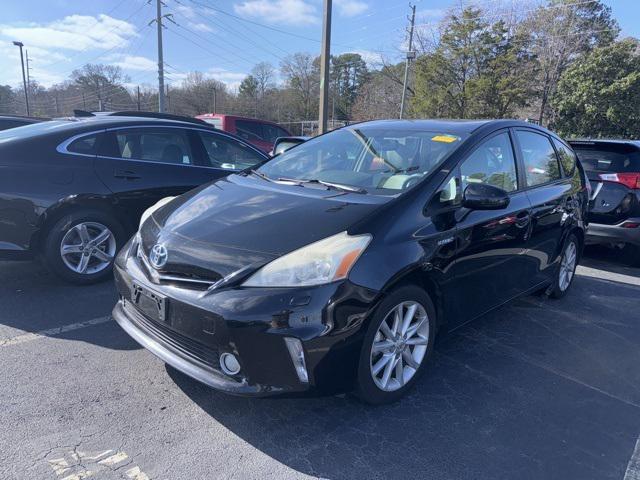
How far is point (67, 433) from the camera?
7.86 ft

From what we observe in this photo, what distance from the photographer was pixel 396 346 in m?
2.70

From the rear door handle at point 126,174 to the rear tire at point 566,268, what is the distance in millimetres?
4194

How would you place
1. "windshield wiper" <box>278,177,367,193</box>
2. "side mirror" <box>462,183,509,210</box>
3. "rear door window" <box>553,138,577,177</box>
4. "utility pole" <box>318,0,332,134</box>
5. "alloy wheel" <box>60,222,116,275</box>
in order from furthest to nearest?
1. "utility pole" <box>318,0,332,134</box>
2. "rear door window" <box>553,138,577,177</box>
3. "alloy wheel" <box>60,222,116,275</box>
4. "windshield wiper" <box>278,177,367,193</box>
5. "side mirror" <box>462,183,509,210</box>

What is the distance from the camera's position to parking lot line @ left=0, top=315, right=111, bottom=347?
334 centimetres

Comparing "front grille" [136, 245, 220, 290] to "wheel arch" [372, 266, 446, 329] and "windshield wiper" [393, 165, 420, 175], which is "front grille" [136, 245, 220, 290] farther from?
"windshield wiper" [393, 165, 420, 175]

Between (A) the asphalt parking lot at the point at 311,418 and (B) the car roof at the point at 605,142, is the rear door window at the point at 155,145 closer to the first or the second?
(A) the asphalt parking lot at the point at 311,418

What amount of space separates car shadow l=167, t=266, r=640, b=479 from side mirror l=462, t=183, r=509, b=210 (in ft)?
2.93

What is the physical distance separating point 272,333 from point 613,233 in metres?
5.31

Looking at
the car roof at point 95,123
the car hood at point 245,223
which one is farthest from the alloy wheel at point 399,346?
the car roof at point 95,123

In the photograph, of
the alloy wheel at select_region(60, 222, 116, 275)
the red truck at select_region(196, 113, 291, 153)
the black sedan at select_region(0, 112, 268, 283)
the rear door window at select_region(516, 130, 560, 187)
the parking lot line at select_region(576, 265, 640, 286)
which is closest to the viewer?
the rear door window at select_region(516, 130, 560, 187)

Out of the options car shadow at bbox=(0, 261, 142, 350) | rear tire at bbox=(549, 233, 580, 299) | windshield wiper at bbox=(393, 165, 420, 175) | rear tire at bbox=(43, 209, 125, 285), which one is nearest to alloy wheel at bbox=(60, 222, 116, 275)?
rear tire at bbox=(43, 209, 125, 285)

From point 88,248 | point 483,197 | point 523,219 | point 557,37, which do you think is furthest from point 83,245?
point 557,37

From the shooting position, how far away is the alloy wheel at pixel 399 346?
2625 mm

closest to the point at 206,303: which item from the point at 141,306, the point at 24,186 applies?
the point at 141,306
